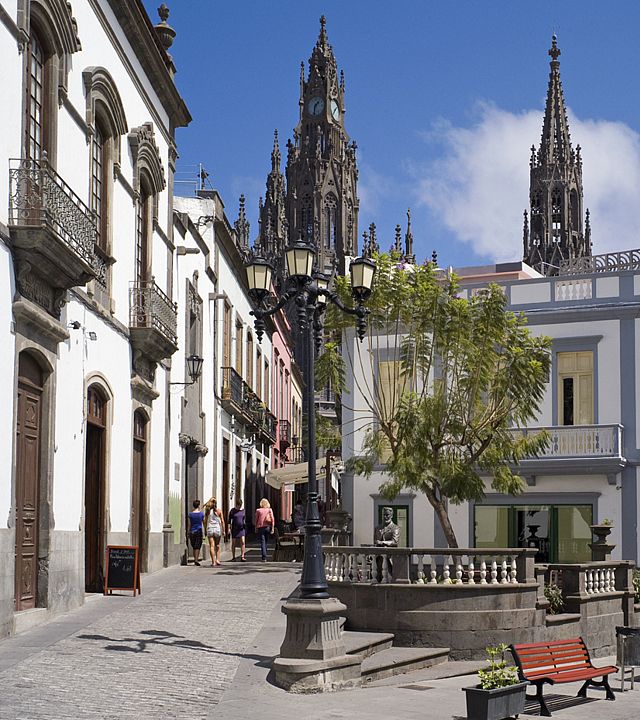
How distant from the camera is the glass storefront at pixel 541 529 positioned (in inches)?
1027

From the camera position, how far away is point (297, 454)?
59844 mm

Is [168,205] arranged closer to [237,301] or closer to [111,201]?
[111,201]

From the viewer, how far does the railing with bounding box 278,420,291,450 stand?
167 ft

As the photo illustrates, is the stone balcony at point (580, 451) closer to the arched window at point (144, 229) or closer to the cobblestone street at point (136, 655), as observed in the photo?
the cobblestone street at point (136, 655)

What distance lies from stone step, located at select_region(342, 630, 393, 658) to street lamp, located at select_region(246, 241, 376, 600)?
1536 millimetres

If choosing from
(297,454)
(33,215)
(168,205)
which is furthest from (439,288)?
(297,454)

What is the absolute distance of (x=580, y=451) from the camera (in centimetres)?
2597

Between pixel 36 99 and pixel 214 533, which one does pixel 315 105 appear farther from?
pixel 36 99

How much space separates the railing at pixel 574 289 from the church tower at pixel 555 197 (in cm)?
6983

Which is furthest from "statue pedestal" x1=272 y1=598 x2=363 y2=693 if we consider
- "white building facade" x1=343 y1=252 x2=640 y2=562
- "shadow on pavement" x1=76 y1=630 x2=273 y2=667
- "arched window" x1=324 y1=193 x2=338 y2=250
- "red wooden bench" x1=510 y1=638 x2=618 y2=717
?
"arched window" x1=324 y1=193 x2=338 y2=250

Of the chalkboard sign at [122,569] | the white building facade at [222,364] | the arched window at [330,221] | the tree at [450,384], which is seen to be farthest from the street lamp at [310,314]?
the arched window at [330,221]

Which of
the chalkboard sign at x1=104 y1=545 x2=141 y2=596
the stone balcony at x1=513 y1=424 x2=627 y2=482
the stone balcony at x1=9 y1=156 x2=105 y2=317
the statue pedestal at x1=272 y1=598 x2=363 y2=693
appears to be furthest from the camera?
the stone balcony at x1=513 y1=424 x2=627 y2=482

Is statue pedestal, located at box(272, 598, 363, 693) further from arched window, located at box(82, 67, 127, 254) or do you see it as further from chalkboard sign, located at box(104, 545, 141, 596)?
arched window, located at box(82, 67, 127, 254)

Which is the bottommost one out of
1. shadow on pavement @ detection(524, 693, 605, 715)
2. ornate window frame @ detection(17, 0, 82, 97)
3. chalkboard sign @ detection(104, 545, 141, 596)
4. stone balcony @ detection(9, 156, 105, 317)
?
shadow on pavement @ detection(524, 693, 605, 715)
